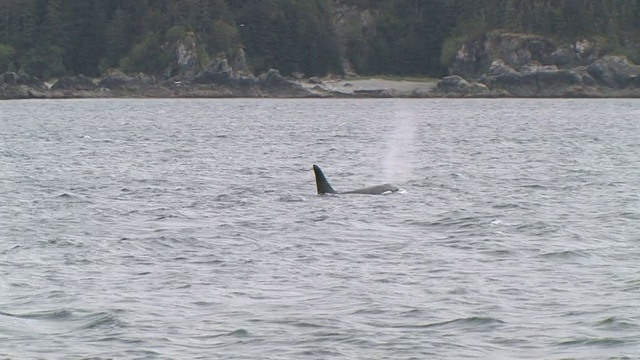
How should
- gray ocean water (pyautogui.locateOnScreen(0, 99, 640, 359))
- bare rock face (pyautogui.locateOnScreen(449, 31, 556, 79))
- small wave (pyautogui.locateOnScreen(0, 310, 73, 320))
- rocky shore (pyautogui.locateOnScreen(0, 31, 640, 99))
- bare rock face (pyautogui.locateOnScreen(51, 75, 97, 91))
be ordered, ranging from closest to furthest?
gray ocean water (pyautogui.locateOnScreen(0, 99, 640, 359)) < small wave (pyautogui.locateOnScreen(0, 310, 73, 320)) < rocky shore (pyautogui.locateOnScreen(0, 31, 640, 99)) < bare rock face (pyautogui.locateOnScreen(51, 75, 97, 91)) < bare rock face (pyautogui.locateOnScreen(449, 31, 556, 79))

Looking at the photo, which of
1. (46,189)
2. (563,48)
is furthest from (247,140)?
(563,48)

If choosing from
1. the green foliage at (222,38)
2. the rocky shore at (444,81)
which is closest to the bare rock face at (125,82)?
the rocky shore at (444,81)

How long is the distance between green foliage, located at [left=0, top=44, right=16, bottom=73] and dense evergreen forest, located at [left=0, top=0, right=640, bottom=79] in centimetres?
17

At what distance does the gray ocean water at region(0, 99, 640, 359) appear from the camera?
18.1 metres

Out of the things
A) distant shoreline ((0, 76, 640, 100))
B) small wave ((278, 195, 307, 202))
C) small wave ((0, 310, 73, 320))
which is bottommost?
distant shoreline ((0, 76, 640, 100))

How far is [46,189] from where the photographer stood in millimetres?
39656

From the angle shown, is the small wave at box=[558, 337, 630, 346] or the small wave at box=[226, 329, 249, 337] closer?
the small wave at box=[558, 337, 630, 346]

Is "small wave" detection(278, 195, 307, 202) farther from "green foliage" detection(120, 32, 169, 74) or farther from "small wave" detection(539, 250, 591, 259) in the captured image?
"green foliage" detection(120, 32, 169, 74)

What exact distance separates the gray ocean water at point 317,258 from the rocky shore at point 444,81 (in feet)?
365

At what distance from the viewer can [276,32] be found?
192750 millimetres

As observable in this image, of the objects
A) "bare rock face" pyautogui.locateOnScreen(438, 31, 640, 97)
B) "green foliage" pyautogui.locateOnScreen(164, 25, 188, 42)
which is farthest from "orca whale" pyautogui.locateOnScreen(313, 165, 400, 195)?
"green foliage" pyautogui.locateOnScreen(164, 25, 188, 42)

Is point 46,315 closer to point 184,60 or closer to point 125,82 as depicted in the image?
point 125,82

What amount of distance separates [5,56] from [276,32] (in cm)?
3868

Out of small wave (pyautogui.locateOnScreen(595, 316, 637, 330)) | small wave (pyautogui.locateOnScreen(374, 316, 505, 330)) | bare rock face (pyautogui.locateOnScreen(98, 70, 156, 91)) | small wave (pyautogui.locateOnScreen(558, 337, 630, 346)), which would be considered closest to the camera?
small wave (pyautogui.locateOnScreen(558, 337, 630, 346))
